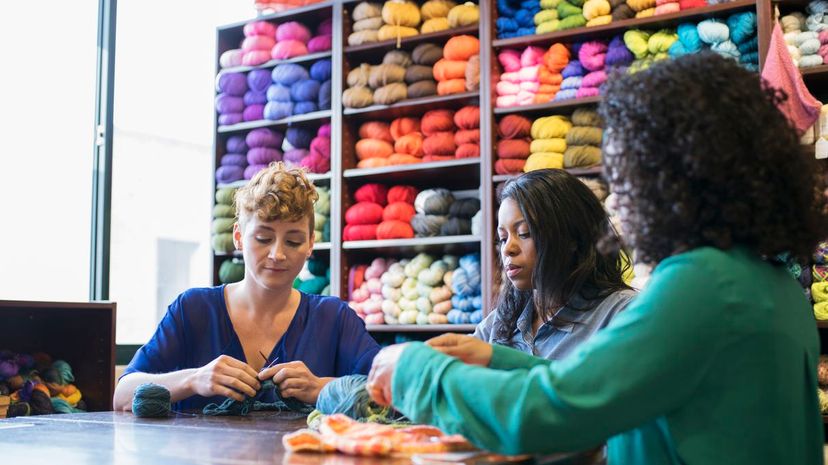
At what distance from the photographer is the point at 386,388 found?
110 cm

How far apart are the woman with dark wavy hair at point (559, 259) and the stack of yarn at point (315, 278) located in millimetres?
2368

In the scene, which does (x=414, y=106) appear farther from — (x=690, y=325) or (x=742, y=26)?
(x=690, y=325)

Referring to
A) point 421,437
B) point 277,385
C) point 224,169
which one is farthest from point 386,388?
point 224,169

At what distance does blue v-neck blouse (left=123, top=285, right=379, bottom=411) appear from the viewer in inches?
85.0

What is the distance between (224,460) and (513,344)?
3.27ft

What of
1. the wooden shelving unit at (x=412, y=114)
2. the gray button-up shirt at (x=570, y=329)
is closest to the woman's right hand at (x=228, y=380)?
the gray button-up shirt at (x=570, y=329)

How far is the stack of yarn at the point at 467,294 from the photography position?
12.9 ft

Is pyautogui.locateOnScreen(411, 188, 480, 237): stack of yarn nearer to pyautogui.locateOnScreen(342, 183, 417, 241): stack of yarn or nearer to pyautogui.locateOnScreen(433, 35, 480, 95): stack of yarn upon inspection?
pyautogui.locateOnScreen(342, 183, 417, 241): stack of yarn

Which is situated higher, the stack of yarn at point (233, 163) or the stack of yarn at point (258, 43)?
the stack of yarn at point (258, 43)

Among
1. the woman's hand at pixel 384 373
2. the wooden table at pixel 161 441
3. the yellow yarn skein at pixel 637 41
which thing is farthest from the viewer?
the yellow yarn skein at pixel 637 41

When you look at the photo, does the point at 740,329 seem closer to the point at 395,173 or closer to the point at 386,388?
the point at 386,388

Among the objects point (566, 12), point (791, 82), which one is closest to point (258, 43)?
point (566, 12)

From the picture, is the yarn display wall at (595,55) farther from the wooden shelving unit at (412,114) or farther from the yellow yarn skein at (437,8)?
the yellow yarn skein at (437,8)

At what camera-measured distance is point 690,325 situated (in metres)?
0.94
